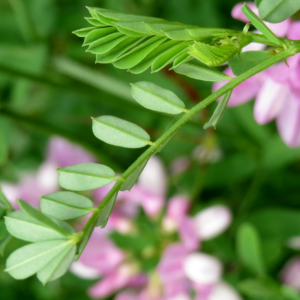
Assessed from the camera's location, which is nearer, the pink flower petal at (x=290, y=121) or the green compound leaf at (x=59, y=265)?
the green compound leaf at (x=59, y=265)

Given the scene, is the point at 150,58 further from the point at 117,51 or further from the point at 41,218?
the point at 41,218

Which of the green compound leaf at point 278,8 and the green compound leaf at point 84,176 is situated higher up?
the green compound leaf at point 278,8

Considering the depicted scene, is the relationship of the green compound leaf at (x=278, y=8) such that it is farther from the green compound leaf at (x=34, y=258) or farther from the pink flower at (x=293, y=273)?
the pink flower at (x=293, y=273)

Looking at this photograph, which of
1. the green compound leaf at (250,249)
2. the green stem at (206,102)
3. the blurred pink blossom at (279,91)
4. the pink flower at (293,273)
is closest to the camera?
the green stem at (206,102)

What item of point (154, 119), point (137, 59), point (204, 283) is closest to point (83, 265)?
point (204, 283)

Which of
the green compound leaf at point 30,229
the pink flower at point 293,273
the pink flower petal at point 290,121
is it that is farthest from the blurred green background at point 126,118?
the green compound leaf at point 30,229

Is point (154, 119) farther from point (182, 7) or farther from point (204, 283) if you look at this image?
point (204, 283)
